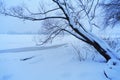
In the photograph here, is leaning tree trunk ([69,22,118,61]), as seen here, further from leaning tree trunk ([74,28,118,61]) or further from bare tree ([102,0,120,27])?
bare tree ([102,0,120,27])

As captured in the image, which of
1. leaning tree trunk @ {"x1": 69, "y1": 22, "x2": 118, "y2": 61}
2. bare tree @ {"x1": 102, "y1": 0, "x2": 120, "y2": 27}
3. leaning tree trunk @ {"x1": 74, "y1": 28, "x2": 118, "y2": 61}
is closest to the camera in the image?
leaning tree trunk @ {"x1": 74, "y1": 28, "x2": 118, "y2": 61}

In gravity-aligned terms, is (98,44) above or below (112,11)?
below

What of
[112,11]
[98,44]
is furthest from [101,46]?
[112,11]

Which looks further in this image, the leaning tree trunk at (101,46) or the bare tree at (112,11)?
the bare tree at (112,11)

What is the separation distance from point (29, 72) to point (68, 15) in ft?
12.9

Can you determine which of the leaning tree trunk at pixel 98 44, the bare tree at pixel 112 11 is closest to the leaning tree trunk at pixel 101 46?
the leaning tree trunk at pixel 98 44

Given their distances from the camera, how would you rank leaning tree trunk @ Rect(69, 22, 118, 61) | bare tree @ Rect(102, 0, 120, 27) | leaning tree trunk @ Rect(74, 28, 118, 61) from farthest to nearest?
bare tree @ Rect(102, 0, 120, 27) → leaning tree trunk @ Rect(69, 22, 118, 61) → leaning tree trunk @ Rect(74, 28, 118, 61)

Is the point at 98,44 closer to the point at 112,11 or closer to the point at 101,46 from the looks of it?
the point at 101,46

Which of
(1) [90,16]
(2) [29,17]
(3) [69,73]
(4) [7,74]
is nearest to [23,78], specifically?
(4) [7,74]

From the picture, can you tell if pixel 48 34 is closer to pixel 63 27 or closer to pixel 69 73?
pixel 63 27

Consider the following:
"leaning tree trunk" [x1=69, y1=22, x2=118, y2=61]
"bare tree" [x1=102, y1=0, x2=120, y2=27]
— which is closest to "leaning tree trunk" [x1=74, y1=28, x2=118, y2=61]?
"leaning tree trunk" [x1=69, y1=22, x2=118, y2=61]

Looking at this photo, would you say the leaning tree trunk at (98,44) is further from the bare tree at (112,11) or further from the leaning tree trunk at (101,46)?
the bare tree at (112,11)

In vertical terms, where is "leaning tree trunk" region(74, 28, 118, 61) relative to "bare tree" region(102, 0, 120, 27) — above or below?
below

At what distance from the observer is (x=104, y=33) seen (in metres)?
12.5
